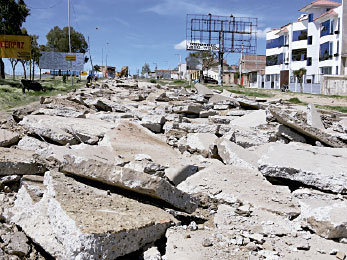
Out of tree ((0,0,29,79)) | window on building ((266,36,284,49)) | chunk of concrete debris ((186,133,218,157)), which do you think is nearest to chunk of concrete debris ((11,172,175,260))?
chunk of concrete debris ((186,133,218,157))


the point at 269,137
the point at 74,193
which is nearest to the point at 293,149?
the point at 269,137

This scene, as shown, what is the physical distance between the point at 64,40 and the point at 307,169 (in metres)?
59.6

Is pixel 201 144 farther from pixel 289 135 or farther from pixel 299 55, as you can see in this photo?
pixel 299 55

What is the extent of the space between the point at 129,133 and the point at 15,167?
231 centimetres

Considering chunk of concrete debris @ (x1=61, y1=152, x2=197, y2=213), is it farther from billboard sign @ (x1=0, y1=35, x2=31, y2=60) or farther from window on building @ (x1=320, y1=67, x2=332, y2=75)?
window on building @ (x1=320, y1=67, x2=332, y2=75)

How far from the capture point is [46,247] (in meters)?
2.50

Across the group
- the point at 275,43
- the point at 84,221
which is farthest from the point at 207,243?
the point at 275,43

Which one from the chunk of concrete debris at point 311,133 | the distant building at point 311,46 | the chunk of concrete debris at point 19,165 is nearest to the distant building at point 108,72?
the distant building at point 311,46

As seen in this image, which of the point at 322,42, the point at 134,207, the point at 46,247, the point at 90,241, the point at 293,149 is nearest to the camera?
the point at 90,241

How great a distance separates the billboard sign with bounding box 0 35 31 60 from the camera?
1009 inches

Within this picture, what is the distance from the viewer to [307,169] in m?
3.61

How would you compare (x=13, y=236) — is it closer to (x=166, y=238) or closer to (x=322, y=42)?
(x=166, y=238)

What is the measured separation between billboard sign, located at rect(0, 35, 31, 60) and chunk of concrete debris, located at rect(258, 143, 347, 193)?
82.5 ft

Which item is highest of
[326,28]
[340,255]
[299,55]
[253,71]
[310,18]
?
[310,18]
